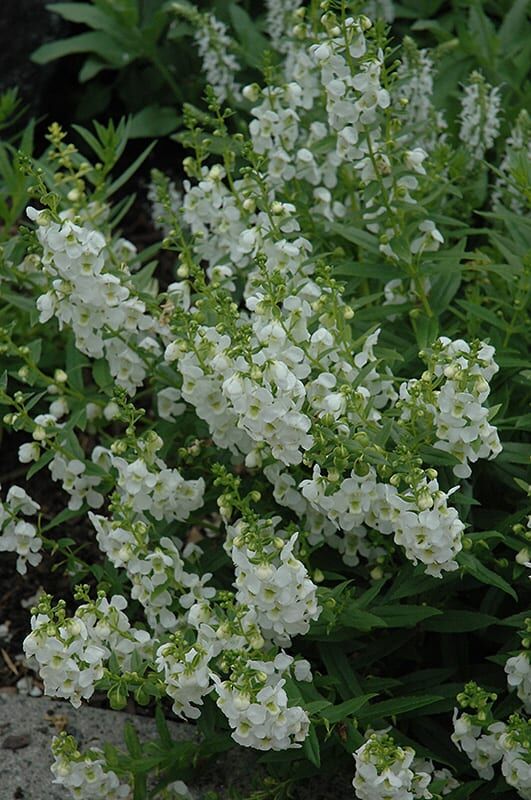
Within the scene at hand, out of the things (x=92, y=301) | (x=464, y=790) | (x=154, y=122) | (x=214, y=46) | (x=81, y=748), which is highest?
(x=92, y=301)

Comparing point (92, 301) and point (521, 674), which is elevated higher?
point (92, 301)

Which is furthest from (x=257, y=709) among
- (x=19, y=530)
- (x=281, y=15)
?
(x=281, y=15)

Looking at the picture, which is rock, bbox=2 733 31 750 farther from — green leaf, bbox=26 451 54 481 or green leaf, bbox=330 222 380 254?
green leaf, bbox=330 222 380 254

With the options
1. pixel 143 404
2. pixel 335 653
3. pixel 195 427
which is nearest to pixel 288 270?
pixel 195 427

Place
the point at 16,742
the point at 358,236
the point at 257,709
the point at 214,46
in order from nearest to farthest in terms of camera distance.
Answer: the point at 257,709, the point at 358,236, the point at 16,742, the point at 214,46

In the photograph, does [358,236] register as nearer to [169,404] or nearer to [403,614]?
[169,404]
